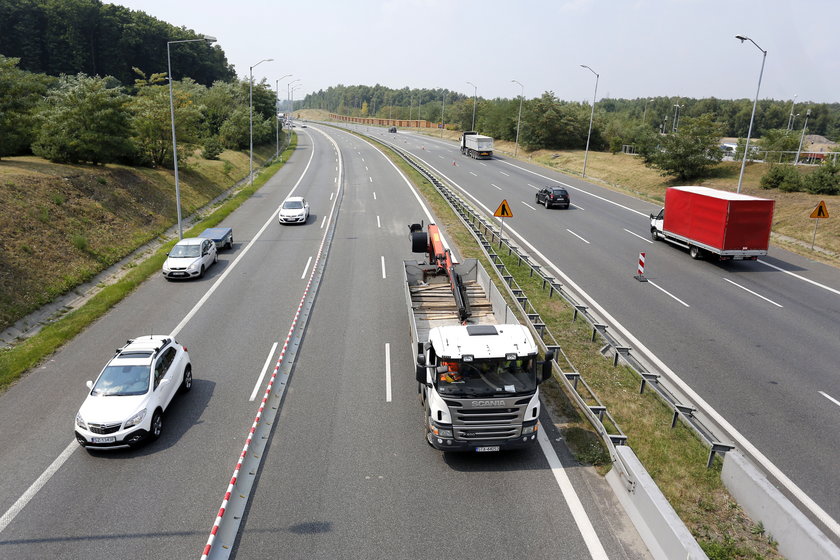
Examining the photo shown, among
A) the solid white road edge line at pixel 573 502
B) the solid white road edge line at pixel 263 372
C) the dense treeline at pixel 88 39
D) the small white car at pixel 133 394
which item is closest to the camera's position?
the solid white road edge line at pixel 573 502

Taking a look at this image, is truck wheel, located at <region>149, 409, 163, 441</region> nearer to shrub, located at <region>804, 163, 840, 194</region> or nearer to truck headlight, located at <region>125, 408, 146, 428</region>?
truck headlight, located at <region>125, 408, 146, 428</region>

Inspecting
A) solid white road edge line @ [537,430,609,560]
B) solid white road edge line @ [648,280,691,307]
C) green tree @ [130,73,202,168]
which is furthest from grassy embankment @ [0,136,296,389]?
solid white road edge line @ [648,280,691,307]

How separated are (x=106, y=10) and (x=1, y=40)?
1972cm

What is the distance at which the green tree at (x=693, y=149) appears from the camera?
47344 millimetres

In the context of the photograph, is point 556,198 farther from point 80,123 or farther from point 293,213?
point 80,123

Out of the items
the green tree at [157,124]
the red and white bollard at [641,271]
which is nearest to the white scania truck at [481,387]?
the red and white bollard at [641,271]

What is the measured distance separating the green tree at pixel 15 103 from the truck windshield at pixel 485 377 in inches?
1217

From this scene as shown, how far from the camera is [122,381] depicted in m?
12.8

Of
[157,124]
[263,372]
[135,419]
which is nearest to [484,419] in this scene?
[263,372]

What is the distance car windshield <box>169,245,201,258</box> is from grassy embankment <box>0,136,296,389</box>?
66.6 inches

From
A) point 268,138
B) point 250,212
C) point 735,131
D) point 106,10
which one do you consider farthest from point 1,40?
point 735,131

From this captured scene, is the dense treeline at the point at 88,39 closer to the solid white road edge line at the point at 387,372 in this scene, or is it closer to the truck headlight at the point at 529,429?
the solid white road edge line at the point at 387,372

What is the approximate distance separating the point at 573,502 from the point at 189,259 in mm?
20301

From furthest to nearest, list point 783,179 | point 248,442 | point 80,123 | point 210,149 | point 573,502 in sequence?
point 210,149 → point 783,179 → point 80,123 → point 248,442 → point 573,502
